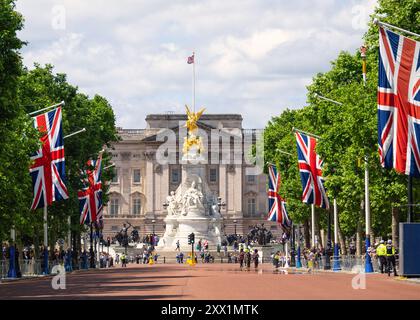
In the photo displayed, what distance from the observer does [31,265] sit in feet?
277

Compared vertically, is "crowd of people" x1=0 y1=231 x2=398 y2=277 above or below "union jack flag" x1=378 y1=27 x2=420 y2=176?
below

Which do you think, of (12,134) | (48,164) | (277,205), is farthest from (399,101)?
(277,205)

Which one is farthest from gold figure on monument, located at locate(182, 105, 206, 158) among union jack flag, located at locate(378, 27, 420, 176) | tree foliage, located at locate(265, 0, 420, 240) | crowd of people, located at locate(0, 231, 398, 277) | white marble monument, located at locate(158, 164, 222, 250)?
union jack flag, located at locate(378, 27, 420, 176)

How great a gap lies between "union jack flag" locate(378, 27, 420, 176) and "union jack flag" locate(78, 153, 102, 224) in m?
46.7

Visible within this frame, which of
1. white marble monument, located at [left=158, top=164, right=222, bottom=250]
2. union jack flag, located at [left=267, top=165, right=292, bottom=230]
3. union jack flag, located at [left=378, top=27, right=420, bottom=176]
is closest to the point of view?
union jack flag, located at [left=378, top=27, right=420, bottom=176]

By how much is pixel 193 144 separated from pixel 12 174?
9053 centimetres

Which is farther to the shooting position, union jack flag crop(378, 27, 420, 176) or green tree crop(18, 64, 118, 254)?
green tree crop(18, 64, 118, 254)

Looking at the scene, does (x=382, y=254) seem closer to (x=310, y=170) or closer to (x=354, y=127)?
(x=354, y=127)

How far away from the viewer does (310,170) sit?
80.4m

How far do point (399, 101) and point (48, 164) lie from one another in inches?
1028

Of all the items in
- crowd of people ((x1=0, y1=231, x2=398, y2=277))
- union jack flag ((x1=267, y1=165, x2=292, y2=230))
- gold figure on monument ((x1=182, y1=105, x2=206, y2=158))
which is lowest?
crowd of people ((x1=0, y1=231, x2=398, y2=277))

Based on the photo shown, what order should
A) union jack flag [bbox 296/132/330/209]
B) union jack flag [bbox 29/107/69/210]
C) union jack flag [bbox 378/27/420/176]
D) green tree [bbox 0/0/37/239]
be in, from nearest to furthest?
union jack flag [bbox 378/27/420/176], green tree [bbox 0/0/37/239], union jack flag [bbox 29/107/69/210], union jack flag [bbox 296/132/330/209]

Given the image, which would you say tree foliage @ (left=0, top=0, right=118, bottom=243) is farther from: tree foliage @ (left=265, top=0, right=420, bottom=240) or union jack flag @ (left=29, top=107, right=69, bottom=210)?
tree foliage @ (left=265, top=0, right=420, bottom=240)

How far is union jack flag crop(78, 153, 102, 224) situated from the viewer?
92688mm
